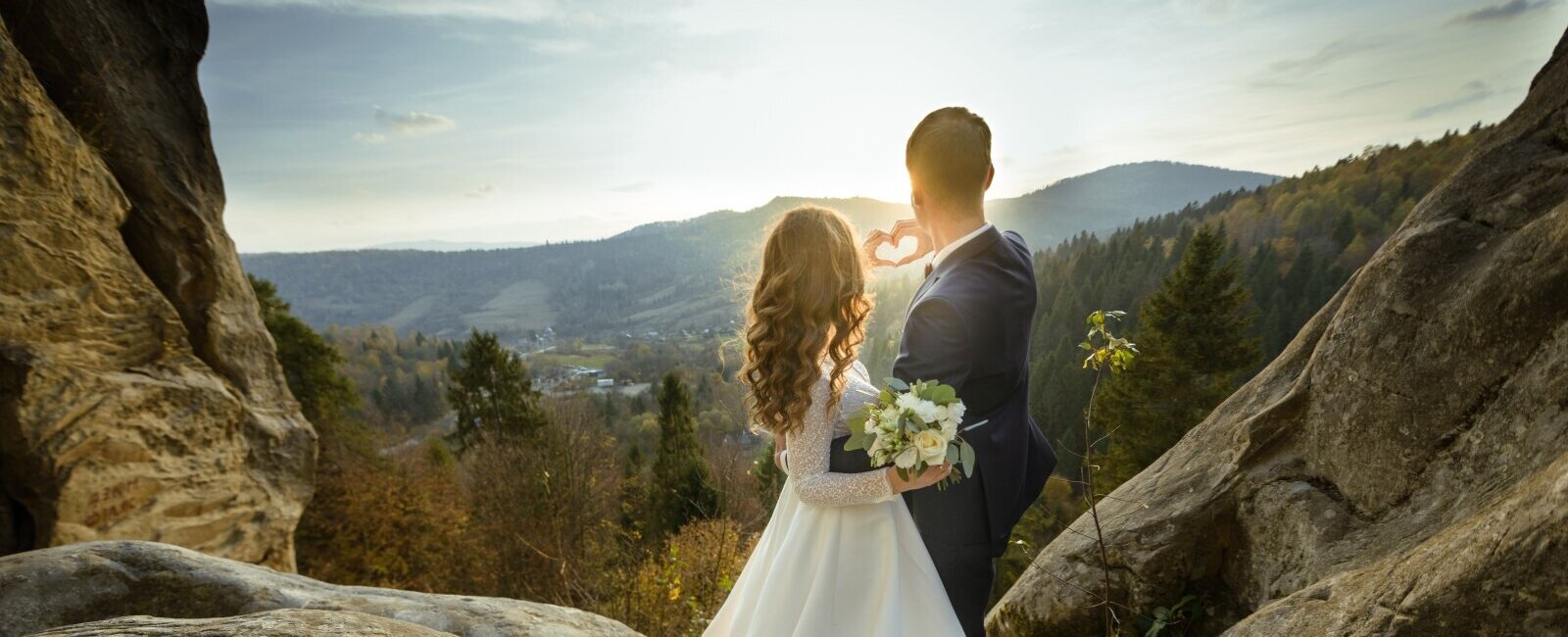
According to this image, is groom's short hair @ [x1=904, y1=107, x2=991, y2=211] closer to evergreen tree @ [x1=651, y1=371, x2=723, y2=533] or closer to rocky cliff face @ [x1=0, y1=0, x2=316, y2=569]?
rocky cliff face @ [x1=0, y1=0, x2=316, y2=569]

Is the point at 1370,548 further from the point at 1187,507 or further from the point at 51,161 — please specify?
the point at 51,161

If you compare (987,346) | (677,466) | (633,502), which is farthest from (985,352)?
(677,466)

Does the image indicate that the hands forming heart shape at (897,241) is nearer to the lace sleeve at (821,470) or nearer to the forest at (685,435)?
the lace sleeve at (821,470)

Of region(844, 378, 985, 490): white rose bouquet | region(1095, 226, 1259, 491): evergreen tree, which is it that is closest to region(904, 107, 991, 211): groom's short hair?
region(844, 378, 985, 490): white rose bouquet

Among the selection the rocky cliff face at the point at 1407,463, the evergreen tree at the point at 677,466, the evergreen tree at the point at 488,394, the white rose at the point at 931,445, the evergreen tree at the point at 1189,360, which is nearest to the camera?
the rocky cliff face at the point at 1407,463

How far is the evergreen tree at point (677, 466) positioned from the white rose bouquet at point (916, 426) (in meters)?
22.0

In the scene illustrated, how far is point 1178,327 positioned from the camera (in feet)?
58.5

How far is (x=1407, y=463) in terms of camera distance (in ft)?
10.7

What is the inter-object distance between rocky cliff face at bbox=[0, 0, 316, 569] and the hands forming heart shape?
919 cm

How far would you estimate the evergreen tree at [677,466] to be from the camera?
86.8 ft

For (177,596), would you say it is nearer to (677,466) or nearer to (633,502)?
(633,502)

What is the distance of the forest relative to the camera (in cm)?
1694

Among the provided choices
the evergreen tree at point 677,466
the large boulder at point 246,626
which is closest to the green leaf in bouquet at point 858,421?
the large boulder at point 246,626

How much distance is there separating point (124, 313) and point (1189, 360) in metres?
21.1
